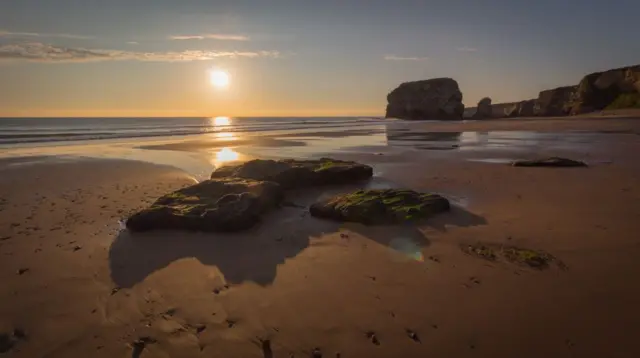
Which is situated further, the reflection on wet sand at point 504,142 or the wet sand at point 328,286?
the reflection on wet sand at point 504,142

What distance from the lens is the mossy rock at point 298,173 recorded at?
927cm

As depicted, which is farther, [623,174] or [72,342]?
[623,174]

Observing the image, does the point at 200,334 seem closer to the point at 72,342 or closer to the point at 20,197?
the point at 72,342

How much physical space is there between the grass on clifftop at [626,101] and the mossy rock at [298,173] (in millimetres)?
62816

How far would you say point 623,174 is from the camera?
9.67 m

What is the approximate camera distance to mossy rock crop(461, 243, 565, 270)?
4465mm

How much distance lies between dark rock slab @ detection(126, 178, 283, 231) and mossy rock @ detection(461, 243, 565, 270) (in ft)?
11.8

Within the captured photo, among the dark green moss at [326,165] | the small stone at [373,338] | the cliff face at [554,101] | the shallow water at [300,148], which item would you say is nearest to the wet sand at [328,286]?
the small stone at [373,338]

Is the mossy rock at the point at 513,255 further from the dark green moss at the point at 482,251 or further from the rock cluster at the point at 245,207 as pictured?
the rock cluster at the point at 245,207

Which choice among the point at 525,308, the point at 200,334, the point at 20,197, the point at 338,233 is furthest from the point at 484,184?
the point at 20,197

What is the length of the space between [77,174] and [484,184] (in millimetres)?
12569

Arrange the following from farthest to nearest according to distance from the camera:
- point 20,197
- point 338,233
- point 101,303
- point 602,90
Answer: point 602,90
point 20,197
point 338,233
point 101,303

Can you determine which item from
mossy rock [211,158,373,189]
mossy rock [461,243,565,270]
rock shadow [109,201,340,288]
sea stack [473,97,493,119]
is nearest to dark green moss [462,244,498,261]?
mossy rock [461,243,565,270]

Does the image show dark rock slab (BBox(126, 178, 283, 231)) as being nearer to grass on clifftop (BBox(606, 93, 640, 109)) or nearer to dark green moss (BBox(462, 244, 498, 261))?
dark green moss (BBox(462, 244, 498, 261))
